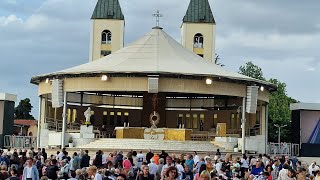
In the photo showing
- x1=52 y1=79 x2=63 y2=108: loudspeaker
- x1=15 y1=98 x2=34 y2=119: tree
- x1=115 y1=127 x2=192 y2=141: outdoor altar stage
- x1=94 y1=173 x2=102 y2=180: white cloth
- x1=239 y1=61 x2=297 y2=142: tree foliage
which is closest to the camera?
x1=94 y1=173 x2=102 y2=180: white cloth

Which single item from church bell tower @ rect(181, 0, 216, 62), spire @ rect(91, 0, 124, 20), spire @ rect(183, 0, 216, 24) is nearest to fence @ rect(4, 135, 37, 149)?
spire @ rect(91, 0, 124, 20)

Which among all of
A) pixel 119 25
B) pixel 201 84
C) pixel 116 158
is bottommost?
pixel 116 158

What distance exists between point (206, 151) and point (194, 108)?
15.0 meters

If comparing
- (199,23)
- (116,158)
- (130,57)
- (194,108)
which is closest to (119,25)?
A: (199,23)

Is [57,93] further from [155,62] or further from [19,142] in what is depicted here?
[19,142]

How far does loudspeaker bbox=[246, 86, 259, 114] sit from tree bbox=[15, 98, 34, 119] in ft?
195

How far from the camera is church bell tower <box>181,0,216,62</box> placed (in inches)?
2873

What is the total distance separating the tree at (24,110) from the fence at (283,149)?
55475 millimetres

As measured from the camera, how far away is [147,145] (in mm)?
35750

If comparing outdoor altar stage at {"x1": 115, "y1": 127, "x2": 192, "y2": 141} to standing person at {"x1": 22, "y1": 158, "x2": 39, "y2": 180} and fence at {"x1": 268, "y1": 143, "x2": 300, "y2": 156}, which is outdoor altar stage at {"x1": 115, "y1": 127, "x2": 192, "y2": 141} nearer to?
fence at {"x1": 268, "y1": 143, "x2": 300, "y2": 156}

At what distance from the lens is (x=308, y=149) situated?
1767 inches

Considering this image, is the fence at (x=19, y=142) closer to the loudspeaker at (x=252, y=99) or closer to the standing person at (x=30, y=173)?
the loudspeaker at (x=252, y=99)

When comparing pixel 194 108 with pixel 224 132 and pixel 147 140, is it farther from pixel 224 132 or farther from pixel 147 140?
pixel 147 140

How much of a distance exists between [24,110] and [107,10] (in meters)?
27.8
